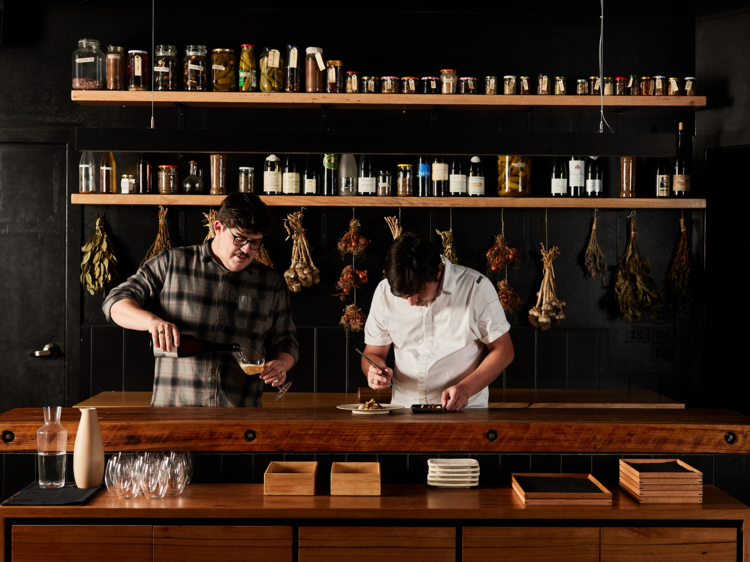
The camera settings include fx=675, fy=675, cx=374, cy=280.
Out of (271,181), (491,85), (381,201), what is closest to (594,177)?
(491,85)

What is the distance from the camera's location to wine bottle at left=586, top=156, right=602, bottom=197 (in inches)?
165

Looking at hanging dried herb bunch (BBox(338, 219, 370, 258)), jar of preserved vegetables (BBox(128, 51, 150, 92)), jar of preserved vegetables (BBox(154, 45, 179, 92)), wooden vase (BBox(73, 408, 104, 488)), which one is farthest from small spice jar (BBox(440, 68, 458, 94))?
wooden vase (BBox(73, 408, 104, 488))

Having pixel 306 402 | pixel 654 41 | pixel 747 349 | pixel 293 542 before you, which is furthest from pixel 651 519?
pixel 654 41

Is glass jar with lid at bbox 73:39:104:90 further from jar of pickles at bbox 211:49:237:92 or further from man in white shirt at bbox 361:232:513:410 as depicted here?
man in white shirt at bbox 361:232:513:410

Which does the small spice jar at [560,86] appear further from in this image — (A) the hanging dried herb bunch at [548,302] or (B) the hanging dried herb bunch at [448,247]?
(B) the hanging dried herb bunch at [448,247]

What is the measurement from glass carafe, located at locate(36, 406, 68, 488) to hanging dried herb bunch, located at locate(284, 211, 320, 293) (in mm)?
2187

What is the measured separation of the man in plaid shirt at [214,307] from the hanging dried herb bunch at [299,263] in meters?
1.27

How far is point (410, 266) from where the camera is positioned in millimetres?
2432

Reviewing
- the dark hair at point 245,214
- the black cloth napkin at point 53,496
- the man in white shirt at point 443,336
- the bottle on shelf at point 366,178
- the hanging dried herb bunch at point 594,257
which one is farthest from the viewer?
the hanging dried herb bunch at point 594,257

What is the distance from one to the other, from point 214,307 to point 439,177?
1.83 meters

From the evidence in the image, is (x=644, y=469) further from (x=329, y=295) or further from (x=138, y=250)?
(x=138, y=250)

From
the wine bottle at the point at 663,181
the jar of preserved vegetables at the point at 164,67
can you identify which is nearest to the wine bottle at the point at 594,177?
the wine bottle at the point at 663,181

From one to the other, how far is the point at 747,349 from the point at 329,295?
8.75 ft

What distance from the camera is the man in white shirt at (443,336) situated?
285 centimetres
